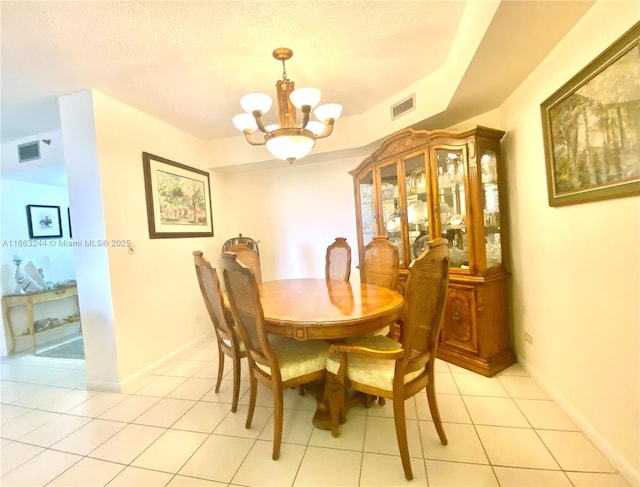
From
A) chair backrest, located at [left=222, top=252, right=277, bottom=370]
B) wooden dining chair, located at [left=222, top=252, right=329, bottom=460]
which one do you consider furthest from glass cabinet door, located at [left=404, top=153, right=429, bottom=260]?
chair backrest, located at [left=222, top=252, right=277, bottom=370]

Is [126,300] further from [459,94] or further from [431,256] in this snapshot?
[459,94]

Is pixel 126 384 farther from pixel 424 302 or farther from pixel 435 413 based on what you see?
pixel 424 302

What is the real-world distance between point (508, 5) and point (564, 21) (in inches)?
15.7

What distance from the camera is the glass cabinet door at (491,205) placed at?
2240 mm

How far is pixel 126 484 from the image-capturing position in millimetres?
1381

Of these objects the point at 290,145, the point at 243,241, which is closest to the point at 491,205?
the point at 290,145

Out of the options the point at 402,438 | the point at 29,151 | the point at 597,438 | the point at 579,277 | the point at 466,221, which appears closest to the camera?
the point at 402,438

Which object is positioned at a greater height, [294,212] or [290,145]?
[290,145]

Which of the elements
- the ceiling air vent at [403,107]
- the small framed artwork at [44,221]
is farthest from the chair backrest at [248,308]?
the small framed artwork at [44,221]

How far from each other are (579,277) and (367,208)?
195cm

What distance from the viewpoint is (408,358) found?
134 cm

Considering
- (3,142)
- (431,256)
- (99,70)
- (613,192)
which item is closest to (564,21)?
(613,192)

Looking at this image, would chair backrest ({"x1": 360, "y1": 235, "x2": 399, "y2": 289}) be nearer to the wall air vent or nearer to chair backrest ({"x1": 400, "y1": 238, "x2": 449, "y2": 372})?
chair backrest ({"x1": 400, "y1": 238, "x2": 449, "y2": 372})

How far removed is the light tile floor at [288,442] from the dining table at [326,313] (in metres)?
A: 0.30
